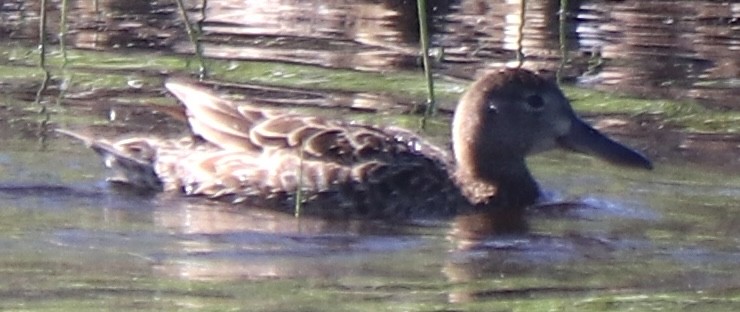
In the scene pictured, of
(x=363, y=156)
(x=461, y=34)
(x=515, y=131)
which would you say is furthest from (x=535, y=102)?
(x=461, y=34)

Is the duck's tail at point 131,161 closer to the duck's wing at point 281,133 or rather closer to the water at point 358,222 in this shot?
the water at point 358,222

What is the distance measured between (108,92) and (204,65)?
0.73m

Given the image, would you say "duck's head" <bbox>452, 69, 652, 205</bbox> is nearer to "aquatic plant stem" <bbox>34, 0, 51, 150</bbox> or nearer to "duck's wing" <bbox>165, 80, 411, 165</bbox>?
"duck's wing" <bbox>165, 80, 411, 165</bbox>

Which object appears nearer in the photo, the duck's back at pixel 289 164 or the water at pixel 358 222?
the water at pixel 358 222

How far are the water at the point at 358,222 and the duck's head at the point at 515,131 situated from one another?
16cm

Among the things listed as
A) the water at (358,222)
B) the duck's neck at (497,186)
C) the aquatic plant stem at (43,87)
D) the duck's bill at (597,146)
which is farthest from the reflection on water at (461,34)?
the duck's neck at (497,186)

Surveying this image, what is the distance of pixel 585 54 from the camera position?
38.1 feet

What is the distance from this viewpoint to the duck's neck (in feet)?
26.8

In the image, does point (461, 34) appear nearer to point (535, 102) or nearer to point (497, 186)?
point (535, 102)

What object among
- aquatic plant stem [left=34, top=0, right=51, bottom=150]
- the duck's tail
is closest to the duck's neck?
the duck's tail

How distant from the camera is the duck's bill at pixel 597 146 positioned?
830cm

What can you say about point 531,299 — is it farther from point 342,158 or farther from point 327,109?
point 327,109

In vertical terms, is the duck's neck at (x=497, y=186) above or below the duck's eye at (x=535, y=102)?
below

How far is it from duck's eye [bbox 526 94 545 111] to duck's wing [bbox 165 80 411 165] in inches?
21.3
